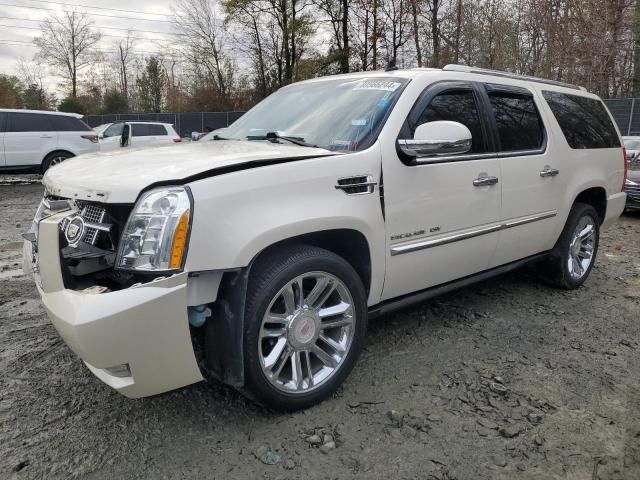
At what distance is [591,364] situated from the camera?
133 inches

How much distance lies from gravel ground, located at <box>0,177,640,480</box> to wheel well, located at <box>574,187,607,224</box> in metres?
1.47

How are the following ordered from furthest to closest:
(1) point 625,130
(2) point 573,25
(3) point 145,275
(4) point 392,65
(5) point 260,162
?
1. (2) point 573,25
2. (1) point 625,130
3. (4) point 392,65
4. (5) point 260,162
5. (3) point 145,275

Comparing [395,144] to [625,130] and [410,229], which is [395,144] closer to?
[410,229]

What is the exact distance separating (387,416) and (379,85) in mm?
2016

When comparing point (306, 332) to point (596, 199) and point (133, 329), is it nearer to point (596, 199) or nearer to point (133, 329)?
point (133, 329)

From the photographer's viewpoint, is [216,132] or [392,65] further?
[216,132]

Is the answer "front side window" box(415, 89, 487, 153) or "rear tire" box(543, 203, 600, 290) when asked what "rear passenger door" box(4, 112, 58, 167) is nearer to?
"front side window" box(415, 89, 487, 153)

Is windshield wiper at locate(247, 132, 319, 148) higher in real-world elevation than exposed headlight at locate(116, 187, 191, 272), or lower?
higher

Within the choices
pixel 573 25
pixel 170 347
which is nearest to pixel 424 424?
pixel 170 347

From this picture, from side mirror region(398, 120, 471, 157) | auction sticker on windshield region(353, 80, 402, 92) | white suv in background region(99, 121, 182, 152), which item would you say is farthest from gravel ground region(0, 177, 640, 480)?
white suv in background region(99, 121, 182, 152)

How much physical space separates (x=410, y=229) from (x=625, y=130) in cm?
1966

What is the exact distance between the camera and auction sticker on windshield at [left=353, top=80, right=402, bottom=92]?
3281mm

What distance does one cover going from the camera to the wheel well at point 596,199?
4.91 meters

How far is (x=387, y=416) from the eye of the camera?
2732mm
